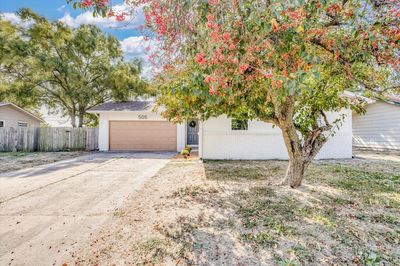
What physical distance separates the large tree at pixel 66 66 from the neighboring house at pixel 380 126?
16.0 m

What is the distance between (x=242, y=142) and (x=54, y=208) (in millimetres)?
8218

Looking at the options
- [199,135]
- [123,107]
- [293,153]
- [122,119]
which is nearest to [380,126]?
[199,135]

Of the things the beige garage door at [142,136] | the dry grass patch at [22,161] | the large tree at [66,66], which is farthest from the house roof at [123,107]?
the dry grass patch at [22,161]

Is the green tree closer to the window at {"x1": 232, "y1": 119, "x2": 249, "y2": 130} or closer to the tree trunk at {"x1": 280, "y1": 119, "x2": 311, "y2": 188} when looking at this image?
the window at {"x1": 232, "y1": 119, "x2": 249, "y2": 130}

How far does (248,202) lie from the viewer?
4.73 meters

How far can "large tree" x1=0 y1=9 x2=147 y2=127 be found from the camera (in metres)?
16.8

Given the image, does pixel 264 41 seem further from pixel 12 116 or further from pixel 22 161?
pixel 12 116

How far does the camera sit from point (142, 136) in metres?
16.3

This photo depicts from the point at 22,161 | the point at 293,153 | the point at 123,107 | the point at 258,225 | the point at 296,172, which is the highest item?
the point at 123,107

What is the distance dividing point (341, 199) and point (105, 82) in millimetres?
17513

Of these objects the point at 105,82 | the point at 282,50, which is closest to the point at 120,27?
the point at 282,50

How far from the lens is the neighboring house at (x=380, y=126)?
14.1 meters

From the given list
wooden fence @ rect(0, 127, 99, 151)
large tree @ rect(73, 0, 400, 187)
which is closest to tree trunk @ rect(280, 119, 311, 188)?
large tree @ rect(73, 0, 400, 187)

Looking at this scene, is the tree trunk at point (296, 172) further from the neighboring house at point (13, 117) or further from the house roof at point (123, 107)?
the neighboring house at point (13, 117)
